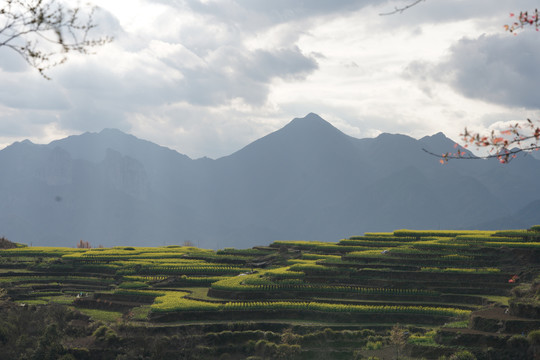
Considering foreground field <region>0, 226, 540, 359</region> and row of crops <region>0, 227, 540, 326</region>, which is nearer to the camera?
foreground field <region>0, 226, 540, 359</region>

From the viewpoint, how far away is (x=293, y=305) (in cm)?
2853

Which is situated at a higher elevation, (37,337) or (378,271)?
(378,271)

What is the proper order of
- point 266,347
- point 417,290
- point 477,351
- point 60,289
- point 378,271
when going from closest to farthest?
point 477,351, point 266,347, point 417,290, point 378,271, point 60,289

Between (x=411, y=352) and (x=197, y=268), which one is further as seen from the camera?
(x=197, y=268)

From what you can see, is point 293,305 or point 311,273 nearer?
point 293,305

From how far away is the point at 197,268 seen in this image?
40.0 m

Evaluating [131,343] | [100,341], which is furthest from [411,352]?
[100,341]

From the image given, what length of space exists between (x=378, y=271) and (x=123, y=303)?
1484cm

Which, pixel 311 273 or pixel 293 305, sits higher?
pixel 311 273

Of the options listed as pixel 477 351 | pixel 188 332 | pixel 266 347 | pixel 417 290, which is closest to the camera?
pixel 477 351

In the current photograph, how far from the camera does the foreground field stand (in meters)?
23.1

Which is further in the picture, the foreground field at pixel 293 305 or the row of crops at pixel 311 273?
the row of crops at pixel 311 273

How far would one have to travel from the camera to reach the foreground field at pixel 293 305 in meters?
23.1

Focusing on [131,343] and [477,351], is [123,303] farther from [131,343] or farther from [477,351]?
[477,351]
